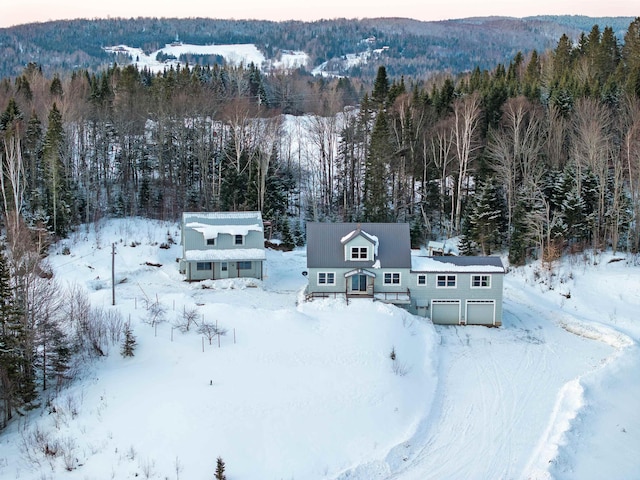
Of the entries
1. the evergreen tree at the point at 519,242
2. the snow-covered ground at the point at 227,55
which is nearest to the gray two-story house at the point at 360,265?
the evergreen tree at the point at 519,242

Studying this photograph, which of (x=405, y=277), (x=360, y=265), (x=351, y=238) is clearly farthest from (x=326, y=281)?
(x=405, y=277)

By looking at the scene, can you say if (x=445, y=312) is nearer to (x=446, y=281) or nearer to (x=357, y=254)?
(x=446, y=281)

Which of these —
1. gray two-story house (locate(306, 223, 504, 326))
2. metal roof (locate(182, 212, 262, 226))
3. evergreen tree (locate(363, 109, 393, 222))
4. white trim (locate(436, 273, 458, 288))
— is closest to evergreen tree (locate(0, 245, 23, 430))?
gray two-story house (locate(306, 223, 504, 326))

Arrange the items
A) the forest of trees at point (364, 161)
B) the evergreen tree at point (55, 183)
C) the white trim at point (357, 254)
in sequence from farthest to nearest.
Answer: the evergreen tree at point (55, 183)
the forest of trees at point (364, 161)
the white trim at point (357, 254)

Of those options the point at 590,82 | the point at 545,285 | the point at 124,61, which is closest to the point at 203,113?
the point at 545,285

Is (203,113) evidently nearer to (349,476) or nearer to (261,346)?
(261,346)

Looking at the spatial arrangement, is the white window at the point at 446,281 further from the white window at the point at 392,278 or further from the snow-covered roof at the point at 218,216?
the snow-covered roof at the point at 218,216
